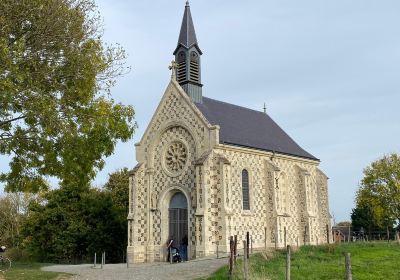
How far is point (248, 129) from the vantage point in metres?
34.9

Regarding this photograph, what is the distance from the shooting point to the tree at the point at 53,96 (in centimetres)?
1369

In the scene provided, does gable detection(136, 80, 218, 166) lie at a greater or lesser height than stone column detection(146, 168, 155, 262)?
greater

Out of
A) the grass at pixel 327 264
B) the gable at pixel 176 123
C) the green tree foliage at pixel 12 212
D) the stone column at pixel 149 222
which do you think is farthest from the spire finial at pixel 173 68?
the green tree foliage at pixel 12 212

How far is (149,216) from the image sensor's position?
31.7 m

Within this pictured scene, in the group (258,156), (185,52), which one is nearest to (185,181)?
(258,156)

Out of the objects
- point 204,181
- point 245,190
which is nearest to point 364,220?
point 245,190

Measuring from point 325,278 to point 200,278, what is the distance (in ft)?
15.3

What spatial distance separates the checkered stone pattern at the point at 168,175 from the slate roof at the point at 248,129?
79.6 inches

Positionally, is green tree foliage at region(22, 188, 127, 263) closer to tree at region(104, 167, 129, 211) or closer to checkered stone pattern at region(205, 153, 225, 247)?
tree at region(104, 167, 129, 211)

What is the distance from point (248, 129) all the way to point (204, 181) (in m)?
7.74

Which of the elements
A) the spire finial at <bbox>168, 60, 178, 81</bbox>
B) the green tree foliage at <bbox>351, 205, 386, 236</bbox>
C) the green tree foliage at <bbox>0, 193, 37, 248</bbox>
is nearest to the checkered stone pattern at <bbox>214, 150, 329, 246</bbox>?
the spire finial at <bbox>168, 60, 178, 81</bbox>

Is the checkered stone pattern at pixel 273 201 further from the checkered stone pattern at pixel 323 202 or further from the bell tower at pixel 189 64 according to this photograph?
the bell tower at pixel 189 64

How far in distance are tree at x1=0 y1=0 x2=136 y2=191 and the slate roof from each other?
1467cm

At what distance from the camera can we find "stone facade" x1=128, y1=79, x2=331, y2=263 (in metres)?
28.7
